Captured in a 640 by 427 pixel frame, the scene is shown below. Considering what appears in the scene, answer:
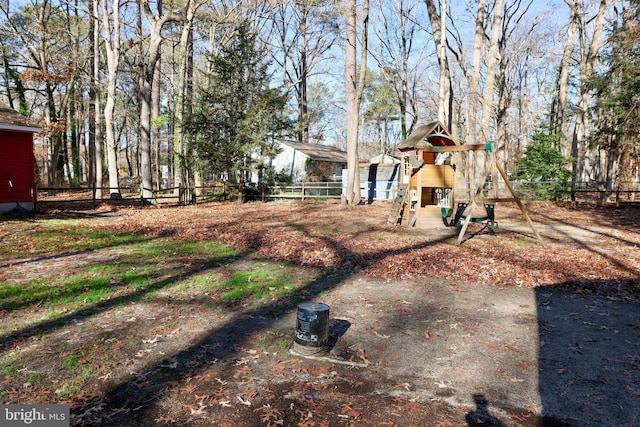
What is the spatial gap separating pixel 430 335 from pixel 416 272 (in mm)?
2959

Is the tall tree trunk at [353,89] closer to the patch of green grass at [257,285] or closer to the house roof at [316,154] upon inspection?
the house roof at [316,154]

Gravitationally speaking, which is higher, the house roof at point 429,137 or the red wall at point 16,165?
the house roof at point 429,137

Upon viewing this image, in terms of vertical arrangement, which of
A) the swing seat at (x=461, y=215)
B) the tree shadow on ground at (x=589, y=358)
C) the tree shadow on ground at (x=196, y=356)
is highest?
the swing seat at (x=461, y=215)

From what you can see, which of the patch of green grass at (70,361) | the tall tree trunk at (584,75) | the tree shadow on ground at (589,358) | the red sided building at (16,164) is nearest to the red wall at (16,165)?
the red sided building at (16,164)

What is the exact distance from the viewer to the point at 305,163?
28.5m

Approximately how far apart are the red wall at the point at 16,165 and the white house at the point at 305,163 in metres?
15.3

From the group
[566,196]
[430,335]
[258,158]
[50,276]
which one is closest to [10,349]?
[50,276]

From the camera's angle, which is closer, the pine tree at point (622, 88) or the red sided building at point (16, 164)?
the red sided building at point (16, 164)

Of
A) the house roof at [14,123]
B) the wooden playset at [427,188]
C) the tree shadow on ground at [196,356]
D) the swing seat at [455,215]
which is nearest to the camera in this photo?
the tree shadow on ground at [196,356]

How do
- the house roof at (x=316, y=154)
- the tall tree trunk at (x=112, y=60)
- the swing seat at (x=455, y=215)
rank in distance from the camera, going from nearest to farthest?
the swing seat at (x=455, y=215), the tall tree trunk at (x=112, y=60), the house roof at (x=316, y=154)

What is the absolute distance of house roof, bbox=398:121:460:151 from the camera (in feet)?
39.7

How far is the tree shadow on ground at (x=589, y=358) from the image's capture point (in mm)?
3232

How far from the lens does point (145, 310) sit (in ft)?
18.1

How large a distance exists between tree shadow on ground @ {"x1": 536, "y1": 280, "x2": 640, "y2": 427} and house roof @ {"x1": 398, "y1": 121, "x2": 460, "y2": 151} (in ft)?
22.6
